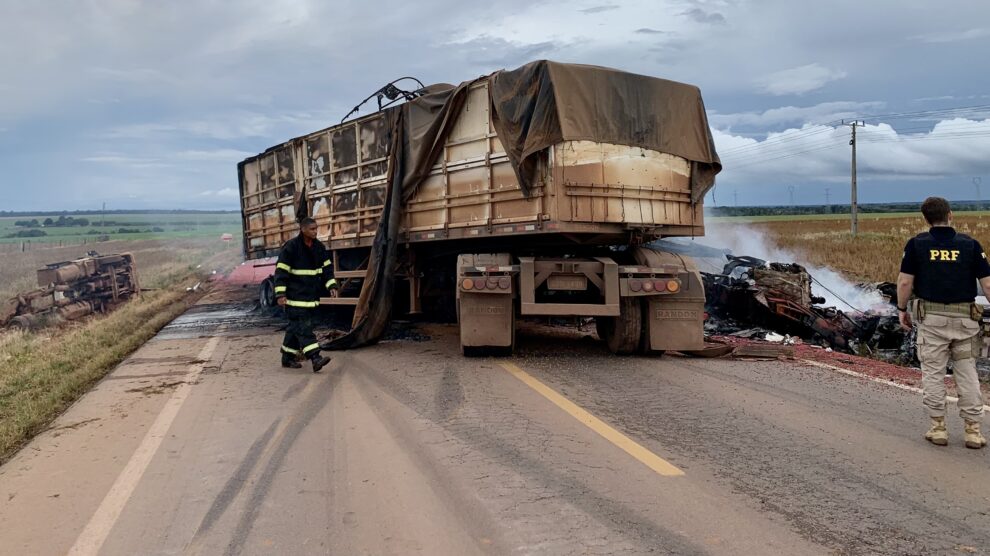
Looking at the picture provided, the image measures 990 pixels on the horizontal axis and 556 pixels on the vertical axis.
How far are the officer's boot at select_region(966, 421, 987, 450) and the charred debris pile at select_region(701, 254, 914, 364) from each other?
4.95 m

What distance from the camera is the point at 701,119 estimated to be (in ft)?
29.3

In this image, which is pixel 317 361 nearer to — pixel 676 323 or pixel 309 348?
pixel 309 348

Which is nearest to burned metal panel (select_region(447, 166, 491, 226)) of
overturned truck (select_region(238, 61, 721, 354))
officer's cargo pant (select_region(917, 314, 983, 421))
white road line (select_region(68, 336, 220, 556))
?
overturned truck (select_region(238, 61, 721, 354))

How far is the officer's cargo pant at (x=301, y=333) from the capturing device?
8.09 m

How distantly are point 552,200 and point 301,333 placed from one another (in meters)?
3.23

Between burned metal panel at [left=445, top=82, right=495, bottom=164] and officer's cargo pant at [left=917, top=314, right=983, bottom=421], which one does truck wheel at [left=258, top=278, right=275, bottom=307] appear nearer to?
burned metal panel at [left=445, top=82, right=495, bottom=164]

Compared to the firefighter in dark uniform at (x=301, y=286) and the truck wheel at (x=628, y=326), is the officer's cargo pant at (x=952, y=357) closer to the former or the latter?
the truck wheel at (x=628, y=326)

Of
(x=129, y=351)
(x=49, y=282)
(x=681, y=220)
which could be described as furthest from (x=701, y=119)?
(x=49, y=282)

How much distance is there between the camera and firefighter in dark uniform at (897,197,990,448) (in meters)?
4.93

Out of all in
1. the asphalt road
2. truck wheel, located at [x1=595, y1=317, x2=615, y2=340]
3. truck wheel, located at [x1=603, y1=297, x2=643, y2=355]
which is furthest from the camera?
truck wheel, located at [x1=595, y1=317, x2=615, y2=340]

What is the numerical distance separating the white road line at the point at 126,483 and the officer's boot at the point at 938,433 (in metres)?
5.20

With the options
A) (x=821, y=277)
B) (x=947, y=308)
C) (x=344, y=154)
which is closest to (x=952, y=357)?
(x=947, y=308)

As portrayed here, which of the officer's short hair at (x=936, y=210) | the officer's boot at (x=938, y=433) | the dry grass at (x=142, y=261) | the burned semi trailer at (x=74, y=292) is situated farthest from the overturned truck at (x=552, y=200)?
the dry grass at (x=142, y=261)

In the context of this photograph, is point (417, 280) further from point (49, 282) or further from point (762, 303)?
point (49, 282)
